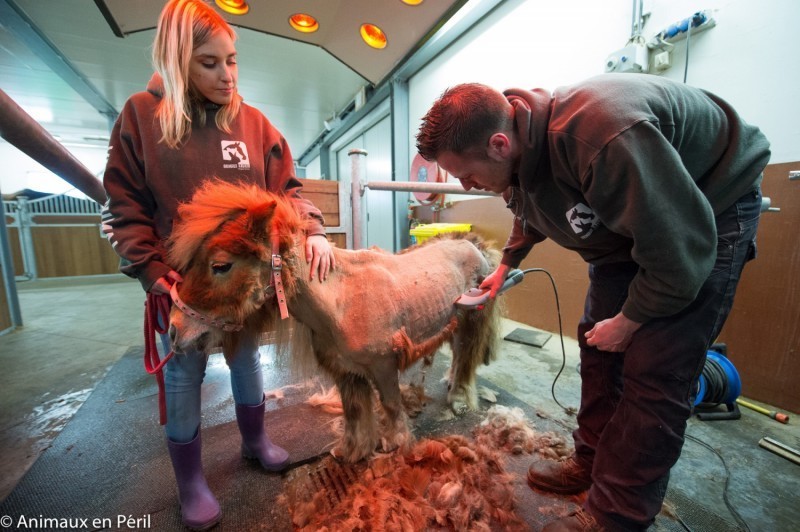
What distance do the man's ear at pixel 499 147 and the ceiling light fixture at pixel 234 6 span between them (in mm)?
3330

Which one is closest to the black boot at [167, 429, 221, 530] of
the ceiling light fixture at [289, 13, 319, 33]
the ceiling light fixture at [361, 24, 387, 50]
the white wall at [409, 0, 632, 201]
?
the white wall at [409, 0, 632, 201]

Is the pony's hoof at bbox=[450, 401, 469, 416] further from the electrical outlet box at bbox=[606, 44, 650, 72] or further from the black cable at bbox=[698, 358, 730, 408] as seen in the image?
the electrical outlet box at bbox=[606, 44, 650, 72]

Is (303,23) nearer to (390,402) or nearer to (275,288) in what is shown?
(275,288)

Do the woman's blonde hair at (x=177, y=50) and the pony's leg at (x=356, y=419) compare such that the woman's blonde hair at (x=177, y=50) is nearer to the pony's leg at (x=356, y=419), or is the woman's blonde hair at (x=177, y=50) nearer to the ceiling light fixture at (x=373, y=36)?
the pony's leg at (x=356, y=419)

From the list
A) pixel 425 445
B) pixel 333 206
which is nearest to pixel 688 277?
pixel 425 445

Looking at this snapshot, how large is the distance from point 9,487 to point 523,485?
2312 millimetres

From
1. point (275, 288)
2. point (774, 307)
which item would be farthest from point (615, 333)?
point (774, 307)

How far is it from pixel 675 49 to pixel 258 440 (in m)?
3.60

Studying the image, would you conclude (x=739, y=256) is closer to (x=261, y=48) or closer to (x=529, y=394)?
(x=529, y=394)

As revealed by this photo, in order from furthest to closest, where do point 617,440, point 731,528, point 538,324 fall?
point 538,324, point 731,528, point 617,440

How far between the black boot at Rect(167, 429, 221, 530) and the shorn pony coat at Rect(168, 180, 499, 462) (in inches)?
17.3

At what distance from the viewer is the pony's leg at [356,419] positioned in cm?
154

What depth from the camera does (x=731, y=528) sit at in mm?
1170

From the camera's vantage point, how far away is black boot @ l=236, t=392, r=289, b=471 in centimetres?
149
